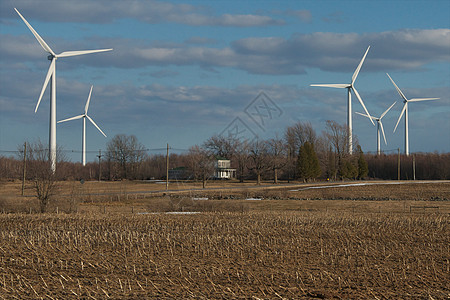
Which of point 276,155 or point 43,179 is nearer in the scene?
point 43,179

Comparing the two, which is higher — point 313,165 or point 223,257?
point 313,165

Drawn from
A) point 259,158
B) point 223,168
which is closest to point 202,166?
point 259,158

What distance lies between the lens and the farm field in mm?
16109

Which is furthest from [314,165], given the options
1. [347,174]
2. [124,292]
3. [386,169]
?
[124,292]

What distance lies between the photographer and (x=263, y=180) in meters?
119

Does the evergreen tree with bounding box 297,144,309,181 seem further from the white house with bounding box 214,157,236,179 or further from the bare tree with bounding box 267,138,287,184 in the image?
the white house with bounding box 214,157,236,179

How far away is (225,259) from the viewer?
22047 mm

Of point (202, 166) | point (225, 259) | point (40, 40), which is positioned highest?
point (40, 40)

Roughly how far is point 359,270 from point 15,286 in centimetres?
1149

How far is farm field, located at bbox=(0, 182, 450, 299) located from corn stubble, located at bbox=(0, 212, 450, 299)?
0.14ft

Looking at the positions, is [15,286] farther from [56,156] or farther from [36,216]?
[56,156]

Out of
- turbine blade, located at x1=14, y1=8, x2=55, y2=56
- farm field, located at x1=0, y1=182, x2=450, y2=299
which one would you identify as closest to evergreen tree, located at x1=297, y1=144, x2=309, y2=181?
turbine blade, located at x1=14, y1=8, x2=55, y2=56

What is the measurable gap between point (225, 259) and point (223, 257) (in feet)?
1.77

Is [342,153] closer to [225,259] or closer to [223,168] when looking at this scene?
[223,168]
